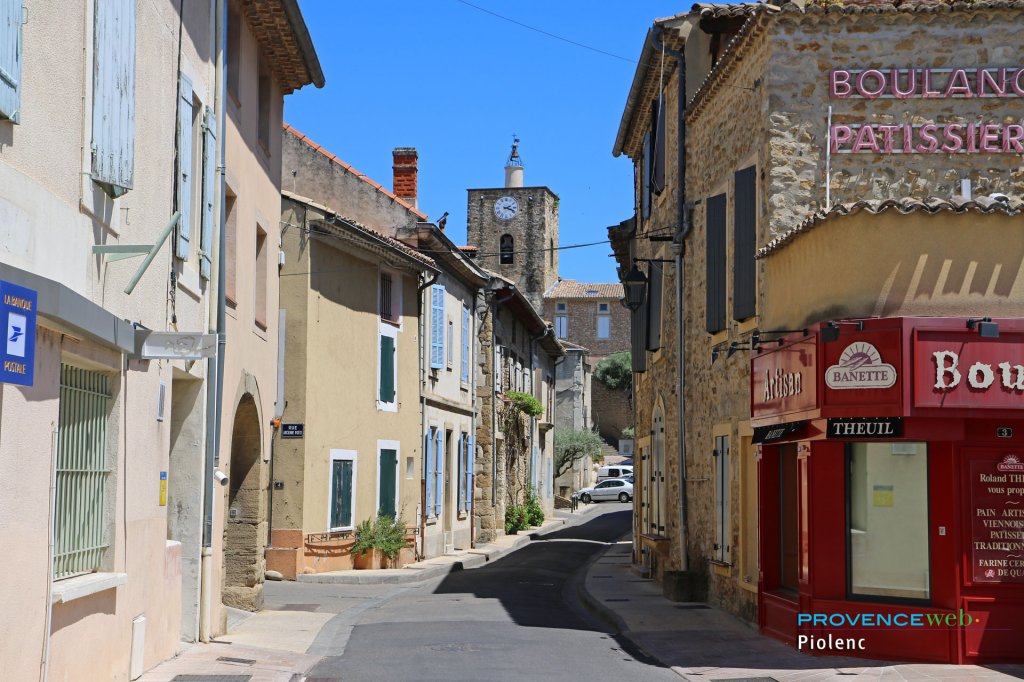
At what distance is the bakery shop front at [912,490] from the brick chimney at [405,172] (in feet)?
62.5

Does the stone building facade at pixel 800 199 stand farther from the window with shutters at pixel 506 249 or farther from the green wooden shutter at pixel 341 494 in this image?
the window with shutters at pixel 506 249

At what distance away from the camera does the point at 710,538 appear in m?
16.0

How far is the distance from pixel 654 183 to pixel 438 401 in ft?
27.5

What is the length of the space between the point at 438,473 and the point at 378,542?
507 cm

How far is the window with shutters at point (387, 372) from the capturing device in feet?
76.0

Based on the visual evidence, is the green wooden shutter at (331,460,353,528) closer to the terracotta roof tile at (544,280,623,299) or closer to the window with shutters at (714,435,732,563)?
the window with shutters at (714,435,732,563)

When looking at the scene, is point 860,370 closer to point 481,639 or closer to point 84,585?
point 481,639

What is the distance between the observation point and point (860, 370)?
11148 mm

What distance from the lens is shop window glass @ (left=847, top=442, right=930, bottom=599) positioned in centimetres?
1114

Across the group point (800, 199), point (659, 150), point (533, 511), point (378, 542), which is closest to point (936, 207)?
point (800, 199)

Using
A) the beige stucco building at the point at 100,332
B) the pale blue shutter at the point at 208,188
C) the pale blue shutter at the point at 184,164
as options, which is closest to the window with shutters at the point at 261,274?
the pale blue shutter at the point at 208,188

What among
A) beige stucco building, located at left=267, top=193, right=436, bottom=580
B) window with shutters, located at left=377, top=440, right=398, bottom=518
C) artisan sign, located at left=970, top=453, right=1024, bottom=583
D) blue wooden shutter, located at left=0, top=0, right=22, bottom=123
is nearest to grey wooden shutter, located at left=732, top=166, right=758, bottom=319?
artisan sign, located at left=970, top=453, right=1024, bottom=583

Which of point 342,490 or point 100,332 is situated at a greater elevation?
point 100,332

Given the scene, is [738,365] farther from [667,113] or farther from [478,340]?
[478,340]
